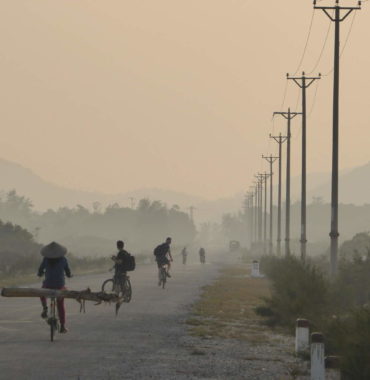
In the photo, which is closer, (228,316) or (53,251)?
(53,251)

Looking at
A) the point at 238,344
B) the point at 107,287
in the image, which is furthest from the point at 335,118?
the point at 238,344

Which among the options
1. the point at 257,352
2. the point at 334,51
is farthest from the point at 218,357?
the point at 334,51

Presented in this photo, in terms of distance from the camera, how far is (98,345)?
19734 millimetres

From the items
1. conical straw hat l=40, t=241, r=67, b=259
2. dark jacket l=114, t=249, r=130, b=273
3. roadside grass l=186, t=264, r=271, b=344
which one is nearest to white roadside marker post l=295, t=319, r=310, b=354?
roadside grass l=186, t=264, r=271, b=344

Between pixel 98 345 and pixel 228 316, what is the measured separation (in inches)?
380

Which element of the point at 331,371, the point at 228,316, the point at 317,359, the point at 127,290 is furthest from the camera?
the point at 127,290

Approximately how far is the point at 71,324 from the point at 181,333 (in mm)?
2850

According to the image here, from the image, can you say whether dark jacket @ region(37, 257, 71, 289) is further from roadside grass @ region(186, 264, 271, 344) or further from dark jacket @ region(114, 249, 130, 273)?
dark jacket @ region(114, 249, 130, 273)

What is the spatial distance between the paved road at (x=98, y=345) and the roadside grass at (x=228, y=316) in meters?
0.53

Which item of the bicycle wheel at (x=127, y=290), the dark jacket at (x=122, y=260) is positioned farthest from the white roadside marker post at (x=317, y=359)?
the bicycle wheel at (x=127, y=290)

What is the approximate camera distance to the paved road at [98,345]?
623 inches

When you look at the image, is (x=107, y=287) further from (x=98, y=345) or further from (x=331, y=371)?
(x=331, y=371)

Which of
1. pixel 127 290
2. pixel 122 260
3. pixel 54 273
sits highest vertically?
pixel 122 260

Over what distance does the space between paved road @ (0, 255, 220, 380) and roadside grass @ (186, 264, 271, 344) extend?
53cm
